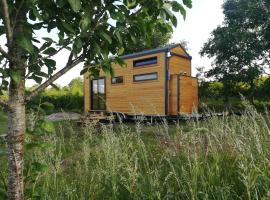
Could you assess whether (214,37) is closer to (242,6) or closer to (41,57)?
(242,6)

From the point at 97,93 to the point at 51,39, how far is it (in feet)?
59.8

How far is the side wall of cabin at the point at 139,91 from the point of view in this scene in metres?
16.0

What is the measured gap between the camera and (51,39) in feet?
6.60

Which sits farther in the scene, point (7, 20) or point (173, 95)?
point (173, 95)

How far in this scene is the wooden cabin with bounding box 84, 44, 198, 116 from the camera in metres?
15.8

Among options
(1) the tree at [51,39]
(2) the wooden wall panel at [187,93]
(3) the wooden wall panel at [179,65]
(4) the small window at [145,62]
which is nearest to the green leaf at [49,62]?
(1) the tree at [51,39]

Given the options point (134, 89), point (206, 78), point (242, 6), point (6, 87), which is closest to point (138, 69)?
point (134, 89)

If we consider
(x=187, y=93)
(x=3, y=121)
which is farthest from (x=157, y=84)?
(x=3, y=121)

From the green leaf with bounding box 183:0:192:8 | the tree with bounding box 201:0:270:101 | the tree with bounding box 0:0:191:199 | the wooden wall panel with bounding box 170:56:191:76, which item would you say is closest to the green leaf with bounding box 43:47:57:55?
the tree with bounding box 0:0:191:199

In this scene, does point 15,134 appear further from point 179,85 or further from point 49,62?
point 179,85

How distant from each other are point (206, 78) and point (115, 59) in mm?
25187

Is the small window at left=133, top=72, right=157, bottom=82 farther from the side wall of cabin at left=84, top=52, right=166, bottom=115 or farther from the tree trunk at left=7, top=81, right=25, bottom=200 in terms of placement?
the tree trunk at left=7, top=81, right=25, bottom=200

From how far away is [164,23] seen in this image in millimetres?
2459

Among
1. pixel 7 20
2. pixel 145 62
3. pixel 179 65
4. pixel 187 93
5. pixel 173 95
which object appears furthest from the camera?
pixel 145 62
